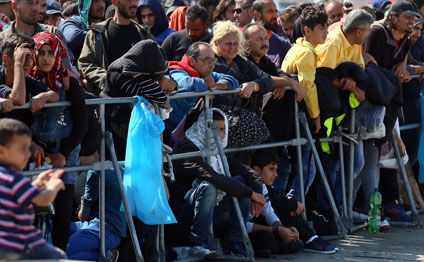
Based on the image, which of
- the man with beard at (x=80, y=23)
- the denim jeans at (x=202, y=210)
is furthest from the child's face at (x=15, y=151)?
the man with beard at (x=80, y=23)

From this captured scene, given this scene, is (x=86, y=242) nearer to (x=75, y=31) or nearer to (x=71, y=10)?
(x=75, y=31)

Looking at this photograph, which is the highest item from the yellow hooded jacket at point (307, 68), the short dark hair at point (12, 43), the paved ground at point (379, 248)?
the short dark hair at point (12, 43)

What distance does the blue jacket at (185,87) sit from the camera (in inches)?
296

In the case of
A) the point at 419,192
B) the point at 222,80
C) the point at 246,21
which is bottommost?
the point at 419,192

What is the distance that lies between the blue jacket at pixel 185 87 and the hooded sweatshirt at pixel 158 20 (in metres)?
1.96

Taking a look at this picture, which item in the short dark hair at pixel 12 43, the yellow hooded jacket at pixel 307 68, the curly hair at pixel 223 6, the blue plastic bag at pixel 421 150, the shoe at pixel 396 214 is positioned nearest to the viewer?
the short dark hair at pixel 12 43

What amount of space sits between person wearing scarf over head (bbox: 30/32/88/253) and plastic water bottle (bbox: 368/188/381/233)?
3879 mm

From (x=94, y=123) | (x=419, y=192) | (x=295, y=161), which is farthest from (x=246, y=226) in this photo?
(x=419, y=192)

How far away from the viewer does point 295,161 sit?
8.80m

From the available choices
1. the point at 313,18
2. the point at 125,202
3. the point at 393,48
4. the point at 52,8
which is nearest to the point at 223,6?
the point at 313,18

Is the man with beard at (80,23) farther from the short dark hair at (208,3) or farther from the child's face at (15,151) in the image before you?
the child's face at (15,151)

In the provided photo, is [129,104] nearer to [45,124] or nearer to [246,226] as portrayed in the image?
[45,124]

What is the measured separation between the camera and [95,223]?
6.86m

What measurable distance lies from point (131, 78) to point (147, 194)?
935mm
